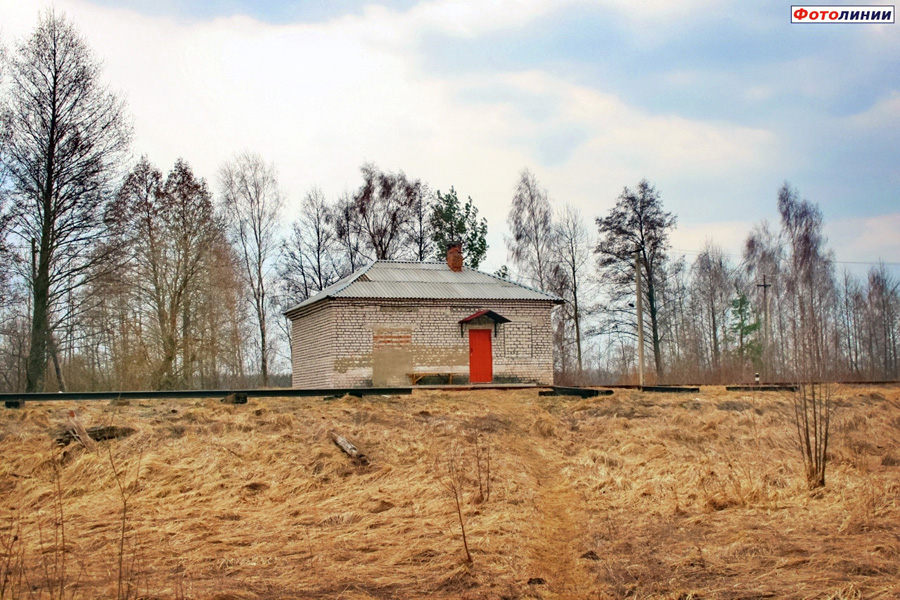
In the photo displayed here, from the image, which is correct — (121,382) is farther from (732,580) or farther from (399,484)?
(732,580)

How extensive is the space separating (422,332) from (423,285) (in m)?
2.28

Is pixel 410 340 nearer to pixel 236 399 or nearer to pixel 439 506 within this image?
pixel 236 399

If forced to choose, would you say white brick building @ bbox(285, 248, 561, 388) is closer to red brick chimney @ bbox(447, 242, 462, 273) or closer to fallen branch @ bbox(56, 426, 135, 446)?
red brick chimney @ bbox(447, 242, 462, 273)

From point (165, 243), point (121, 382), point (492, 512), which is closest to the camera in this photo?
point (492, 512)

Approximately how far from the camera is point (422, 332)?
91.0ft

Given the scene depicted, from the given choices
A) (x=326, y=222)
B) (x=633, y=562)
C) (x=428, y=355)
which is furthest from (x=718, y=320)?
(x=633, y=562)

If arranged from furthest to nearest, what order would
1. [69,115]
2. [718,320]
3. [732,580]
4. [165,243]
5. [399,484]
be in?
[718,320], [165,243], [69,115], [399,484], [732,580]

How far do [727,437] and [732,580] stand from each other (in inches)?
313

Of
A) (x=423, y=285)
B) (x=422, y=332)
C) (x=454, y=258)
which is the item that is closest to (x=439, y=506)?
(x=422, y=332)

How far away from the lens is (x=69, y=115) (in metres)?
25.8

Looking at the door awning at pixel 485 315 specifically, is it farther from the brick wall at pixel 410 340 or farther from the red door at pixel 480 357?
the red door at pixel 480 357

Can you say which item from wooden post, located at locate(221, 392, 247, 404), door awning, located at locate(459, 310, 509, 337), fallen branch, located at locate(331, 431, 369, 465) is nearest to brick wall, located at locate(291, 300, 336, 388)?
door awning, located at locate(459, 310, 509, 337)

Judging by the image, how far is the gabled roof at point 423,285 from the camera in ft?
91.1

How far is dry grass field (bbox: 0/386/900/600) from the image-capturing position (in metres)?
6.17
